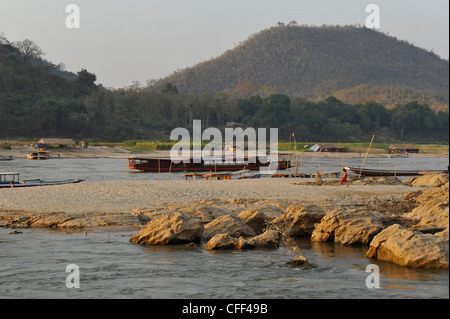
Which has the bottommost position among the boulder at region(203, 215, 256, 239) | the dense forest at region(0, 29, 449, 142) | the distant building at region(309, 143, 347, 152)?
the boulder at region(203, 215, 256, 239)

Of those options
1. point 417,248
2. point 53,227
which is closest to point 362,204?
point 417,248

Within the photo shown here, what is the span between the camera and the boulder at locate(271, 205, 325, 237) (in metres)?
17.9

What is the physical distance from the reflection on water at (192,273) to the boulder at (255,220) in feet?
6.45

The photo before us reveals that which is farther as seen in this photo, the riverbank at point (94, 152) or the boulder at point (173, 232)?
the riverbank at point (94, 152)

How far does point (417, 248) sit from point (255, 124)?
374 ft

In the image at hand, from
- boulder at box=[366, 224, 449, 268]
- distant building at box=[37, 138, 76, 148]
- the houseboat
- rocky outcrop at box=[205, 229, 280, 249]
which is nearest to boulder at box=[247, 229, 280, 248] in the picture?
rocky outcrop at box=[205, 229, 280, 249]

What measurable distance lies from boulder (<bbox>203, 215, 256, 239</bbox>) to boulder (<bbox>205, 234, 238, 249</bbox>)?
892 mm

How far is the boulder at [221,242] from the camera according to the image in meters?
16.0

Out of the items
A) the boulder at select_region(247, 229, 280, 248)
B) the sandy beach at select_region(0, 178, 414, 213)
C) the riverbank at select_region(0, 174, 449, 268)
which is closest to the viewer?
the riverbank at select_region(0, 174, 449, 268)

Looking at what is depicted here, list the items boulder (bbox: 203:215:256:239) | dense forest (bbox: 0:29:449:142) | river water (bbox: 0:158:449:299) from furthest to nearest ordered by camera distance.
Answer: dense forest (bbox: 0:29:449:142)
boulder (bbox: 203:215:256:239)
river water (bbox: 0:158:449:299)

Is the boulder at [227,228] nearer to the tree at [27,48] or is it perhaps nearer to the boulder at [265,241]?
the boulder at [265,241]

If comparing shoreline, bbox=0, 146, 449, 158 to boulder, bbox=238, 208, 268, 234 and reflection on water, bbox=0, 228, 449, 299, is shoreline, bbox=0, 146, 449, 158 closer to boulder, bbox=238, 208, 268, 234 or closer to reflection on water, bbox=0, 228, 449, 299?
boulder, bbox=238, 208, 268, 234

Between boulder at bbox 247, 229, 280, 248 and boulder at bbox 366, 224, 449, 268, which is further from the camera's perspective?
boulder at bbox 247, 229, 280, 248

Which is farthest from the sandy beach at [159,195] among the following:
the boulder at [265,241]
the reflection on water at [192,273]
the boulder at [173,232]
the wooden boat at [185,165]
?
the wooden boat at [185,165]
